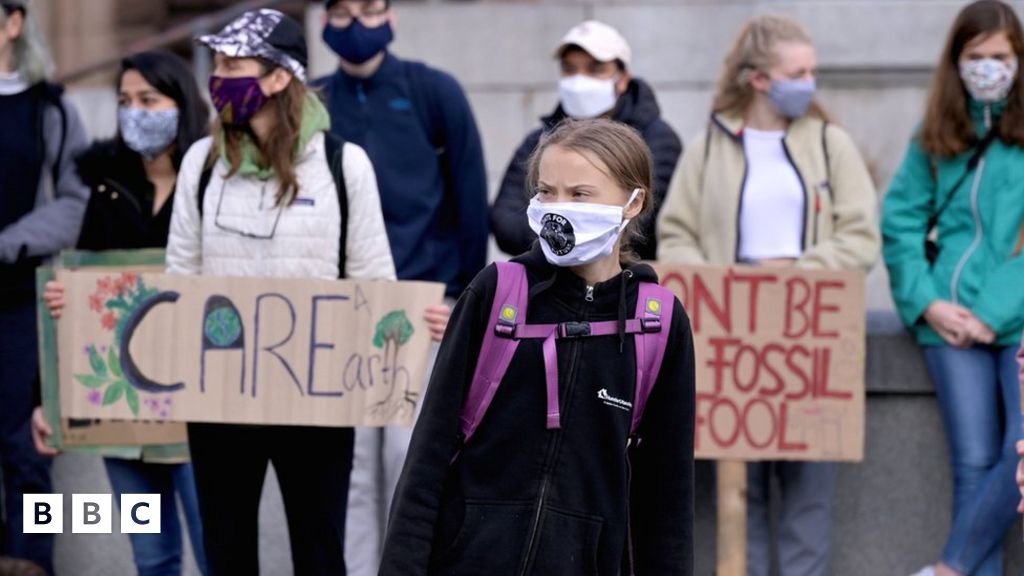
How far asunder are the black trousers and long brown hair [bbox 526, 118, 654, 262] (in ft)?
5.38

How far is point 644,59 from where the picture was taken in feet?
37.2

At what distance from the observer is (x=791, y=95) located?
23.9 feet

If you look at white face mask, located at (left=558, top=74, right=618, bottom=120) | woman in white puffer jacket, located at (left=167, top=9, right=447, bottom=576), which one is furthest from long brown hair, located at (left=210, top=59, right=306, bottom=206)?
white face mask, located at (left=558, top=74, right=618, bottom=120)

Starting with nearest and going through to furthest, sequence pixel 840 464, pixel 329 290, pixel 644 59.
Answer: pixel 329 290, pixel 840 464, pixel 644 59

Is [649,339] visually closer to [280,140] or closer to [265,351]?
[280,140]

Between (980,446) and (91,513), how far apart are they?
3.53 meters

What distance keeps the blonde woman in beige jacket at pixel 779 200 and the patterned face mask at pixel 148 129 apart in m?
1.97

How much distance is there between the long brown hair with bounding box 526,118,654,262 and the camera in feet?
15.7

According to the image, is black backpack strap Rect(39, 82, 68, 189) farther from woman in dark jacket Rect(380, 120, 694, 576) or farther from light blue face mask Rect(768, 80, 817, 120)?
woman in dark jacket Rect(380, 120, 694, 576)

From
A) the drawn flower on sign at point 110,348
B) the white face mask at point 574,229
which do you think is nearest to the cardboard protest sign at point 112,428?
the drawn flower on sign at point 110,348

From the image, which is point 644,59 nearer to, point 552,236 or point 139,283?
point 139,283

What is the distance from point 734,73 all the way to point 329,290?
2.03 meters

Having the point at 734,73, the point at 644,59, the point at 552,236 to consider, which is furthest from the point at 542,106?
the point at 552,236

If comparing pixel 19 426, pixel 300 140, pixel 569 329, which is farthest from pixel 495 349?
pixel 19 426
